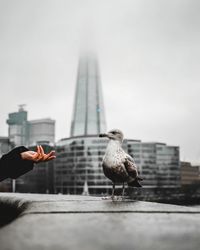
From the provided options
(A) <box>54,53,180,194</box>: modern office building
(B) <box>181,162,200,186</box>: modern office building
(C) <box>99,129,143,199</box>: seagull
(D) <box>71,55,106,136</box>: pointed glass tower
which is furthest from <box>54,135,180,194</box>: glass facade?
(C) <box>99,129,143,199</box>: seagull

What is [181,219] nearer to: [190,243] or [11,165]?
[190,243]

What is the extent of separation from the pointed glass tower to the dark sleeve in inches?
5261

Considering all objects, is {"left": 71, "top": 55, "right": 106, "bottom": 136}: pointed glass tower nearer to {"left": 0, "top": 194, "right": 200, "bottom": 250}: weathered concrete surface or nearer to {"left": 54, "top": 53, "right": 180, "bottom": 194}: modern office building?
{"left": 54, "top": 53, "right": 180, "bottom": 194}: modern office building

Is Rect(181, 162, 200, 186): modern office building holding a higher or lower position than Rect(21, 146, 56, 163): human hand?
lower

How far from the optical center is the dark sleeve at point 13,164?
9.63ft

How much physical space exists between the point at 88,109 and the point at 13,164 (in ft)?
448

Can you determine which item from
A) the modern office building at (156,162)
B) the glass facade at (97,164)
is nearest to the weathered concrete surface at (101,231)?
the glass facade at (97,164)

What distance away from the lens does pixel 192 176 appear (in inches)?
5217

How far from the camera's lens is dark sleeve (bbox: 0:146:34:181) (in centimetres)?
294

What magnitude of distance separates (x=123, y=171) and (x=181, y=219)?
2.35 metres

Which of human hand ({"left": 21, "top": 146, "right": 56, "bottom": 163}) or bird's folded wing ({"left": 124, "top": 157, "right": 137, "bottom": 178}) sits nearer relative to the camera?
human hand ({"left": 21, "top": 146, "right": 56, "bottom": 163})

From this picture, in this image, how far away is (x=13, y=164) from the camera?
2.96 meters

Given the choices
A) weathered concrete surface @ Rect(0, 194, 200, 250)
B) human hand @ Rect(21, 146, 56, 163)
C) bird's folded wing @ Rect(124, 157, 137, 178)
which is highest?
human hand @ Rect(21, 146, 56, 163)

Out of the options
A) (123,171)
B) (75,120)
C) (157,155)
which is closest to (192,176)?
(157,155)
